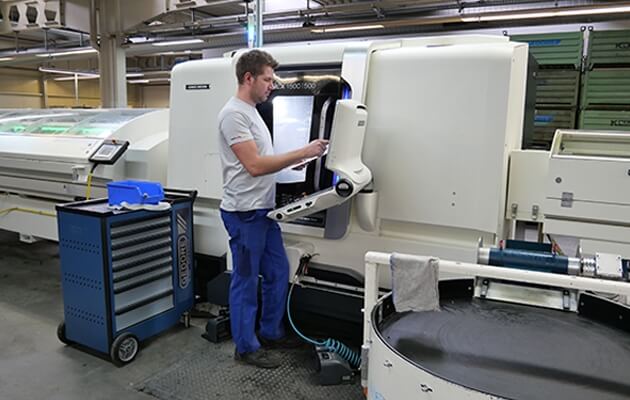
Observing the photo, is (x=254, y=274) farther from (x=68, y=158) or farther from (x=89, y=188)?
(x=68, y=158)

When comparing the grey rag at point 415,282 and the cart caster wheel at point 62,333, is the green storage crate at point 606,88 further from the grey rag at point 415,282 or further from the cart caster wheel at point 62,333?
the cart caster wheel at point 62,333

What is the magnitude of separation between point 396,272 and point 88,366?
1.94m

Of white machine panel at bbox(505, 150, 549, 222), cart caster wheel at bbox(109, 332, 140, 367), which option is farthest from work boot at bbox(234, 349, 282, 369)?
white machine panel at bbox(505, 150, 549, 222)

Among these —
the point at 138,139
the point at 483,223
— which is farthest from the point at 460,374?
the point at 138,139

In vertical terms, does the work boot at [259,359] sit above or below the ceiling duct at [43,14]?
below

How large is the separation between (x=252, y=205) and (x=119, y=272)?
83cm

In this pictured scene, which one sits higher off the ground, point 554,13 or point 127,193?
point 554,13

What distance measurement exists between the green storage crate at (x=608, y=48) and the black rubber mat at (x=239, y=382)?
4.43 meters

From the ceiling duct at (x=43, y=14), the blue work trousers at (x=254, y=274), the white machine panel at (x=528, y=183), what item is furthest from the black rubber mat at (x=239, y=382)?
the ceiling duct at (x=43, y=14)

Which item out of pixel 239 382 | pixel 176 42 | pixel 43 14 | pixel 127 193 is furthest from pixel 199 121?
pixel 176 42

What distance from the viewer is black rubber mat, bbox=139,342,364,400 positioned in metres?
2.22

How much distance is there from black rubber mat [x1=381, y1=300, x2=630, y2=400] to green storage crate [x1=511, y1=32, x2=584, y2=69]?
4283 millimetres

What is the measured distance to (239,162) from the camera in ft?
7.50

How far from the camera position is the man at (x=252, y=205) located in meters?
2.20
